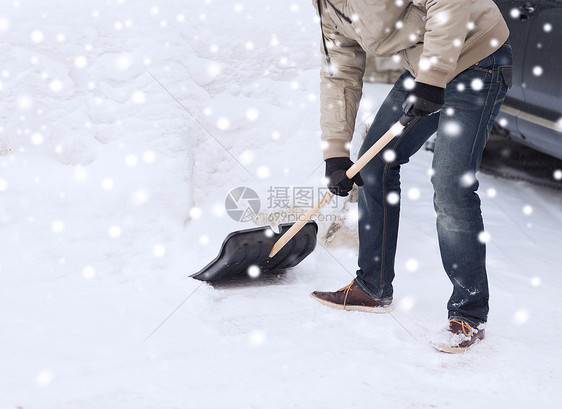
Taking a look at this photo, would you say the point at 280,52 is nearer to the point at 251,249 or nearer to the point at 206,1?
the point at 206,1

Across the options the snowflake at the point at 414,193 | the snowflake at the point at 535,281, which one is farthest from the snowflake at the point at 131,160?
the snowflake at the point at 535,281

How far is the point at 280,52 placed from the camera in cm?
330

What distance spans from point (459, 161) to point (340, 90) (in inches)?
22.9

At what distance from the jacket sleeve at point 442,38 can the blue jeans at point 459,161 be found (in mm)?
158

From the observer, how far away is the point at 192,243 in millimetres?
2719

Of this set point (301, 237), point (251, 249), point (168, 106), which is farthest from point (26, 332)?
point (168, 106)

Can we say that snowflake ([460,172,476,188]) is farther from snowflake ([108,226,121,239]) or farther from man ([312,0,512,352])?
snowflake ([108,226,121,239])

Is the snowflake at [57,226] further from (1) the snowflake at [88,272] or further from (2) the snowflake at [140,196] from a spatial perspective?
(2) the snowflake at [140,196]

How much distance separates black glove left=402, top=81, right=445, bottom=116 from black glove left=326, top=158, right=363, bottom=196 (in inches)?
17.2

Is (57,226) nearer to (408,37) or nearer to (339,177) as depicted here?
(339,177)

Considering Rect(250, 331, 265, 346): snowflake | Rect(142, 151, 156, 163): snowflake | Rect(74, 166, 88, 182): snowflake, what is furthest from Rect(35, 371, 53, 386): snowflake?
Rect(142, 151, 156, 163): snowflake

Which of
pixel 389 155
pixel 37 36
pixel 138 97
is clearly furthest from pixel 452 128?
pixel 37 36

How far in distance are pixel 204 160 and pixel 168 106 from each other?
0.35 metres

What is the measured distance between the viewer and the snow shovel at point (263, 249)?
92.8 inches
